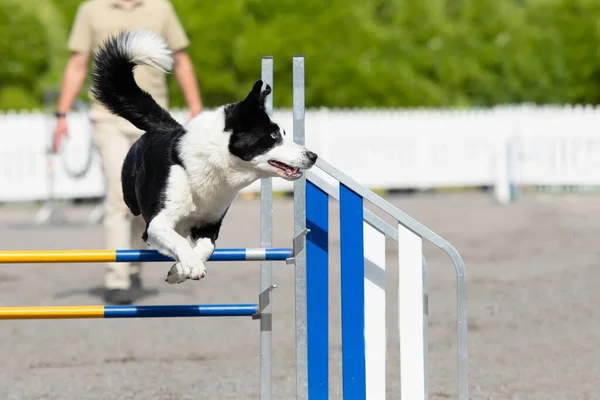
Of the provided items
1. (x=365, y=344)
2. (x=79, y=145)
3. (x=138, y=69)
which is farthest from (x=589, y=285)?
(x=79, y=145)

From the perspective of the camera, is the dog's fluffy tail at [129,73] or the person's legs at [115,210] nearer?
the dog's fluffy tail at [129,73]

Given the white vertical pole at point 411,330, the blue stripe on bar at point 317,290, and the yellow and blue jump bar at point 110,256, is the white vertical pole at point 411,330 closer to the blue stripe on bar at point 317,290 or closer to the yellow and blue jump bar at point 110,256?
the blue stripe on bar at point 317,290

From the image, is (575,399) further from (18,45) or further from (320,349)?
(18,45)

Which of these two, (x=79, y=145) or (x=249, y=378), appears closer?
(x=249, y=378)

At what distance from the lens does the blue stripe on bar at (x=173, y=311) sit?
165 inches

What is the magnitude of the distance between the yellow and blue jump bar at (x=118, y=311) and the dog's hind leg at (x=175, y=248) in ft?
0.41

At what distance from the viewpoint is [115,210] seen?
7.49 meters

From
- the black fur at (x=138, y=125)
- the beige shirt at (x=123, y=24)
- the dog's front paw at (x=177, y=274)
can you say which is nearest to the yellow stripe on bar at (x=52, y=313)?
the dog's front paw at (x=177, y=274)

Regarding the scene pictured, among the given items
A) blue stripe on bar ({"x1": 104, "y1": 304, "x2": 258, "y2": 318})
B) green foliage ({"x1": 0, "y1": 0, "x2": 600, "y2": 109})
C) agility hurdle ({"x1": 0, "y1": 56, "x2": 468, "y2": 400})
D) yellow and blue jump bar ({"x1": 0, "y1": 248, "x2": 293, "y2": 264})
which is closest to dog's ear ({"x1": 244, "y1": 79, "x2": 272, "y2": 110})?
agility hurdle ({"x1": 0, "y1": 56, "x2": 468, "y2": 400})

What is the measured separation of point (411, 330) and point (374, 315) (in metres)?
0.14

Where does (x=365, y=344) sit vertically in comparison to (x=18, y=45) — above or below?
below

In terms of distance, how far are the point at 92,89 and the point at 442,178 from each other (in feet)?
56.5

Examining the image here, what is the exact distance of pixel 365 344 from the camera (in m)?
4.16

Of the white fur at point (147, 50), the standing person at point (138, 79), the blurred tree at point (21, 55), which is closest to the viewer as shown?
the white fur at point (147, 50)
